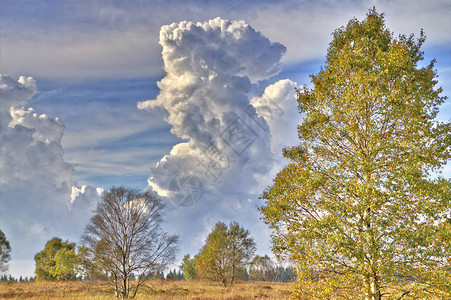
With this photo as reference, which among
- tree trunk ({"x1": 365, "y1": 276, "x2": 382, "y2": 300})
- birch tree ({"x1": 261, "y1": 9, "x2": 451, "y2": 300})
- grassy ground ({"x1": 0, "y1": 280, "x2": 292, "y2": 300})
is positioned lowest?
grassy ground ({"x1": 0, "y1": 280, "x2": 292, "y2": 300})

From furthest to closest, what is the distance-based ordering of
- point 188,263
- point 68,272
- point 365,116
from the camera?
1. point 188,263
2. point 68,272
3. point 365,116

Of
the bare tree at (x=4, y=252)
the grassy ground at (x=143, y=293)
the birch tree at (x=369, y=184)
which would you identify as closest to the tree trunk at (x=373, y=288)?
the birch tree at (x=369, y=184)

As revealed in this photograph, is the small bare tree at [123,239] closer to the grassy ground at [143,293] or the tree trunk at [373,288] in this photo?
the grassy ground at [143,293]

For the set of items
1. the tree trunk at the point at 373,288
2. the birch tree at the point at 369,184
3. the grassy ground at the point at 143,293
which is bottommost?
the grassy ground at the point at 143,293

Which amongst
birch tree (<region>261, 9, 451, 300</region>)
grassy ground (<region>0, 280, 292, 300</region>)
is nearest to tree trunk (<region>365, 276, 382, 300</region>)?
birch tree (<region>261, 9, 451, 300</region>)

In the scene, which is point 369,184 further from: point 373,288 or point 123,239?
point 123,239

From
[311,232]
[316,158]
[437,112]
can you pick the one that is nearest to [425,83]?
[437,112]

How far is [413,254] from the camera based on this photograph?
9.34 metres

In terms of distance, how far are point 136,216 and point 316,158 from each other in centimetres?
1995

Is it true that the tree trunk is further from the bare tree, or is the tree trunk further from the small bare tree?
the bare tree

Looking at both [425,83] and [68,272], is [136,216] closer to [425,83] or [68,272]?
[425,83]

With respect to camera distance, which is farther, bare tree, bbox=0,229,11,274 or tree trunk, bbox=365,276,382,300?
bare tree, bbox=0,229,11,274

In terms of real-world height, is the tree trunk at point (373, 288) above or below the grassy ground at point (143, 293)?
above

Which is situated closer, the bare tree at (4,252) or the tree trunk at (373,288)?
the tree trunk at (373,288)
